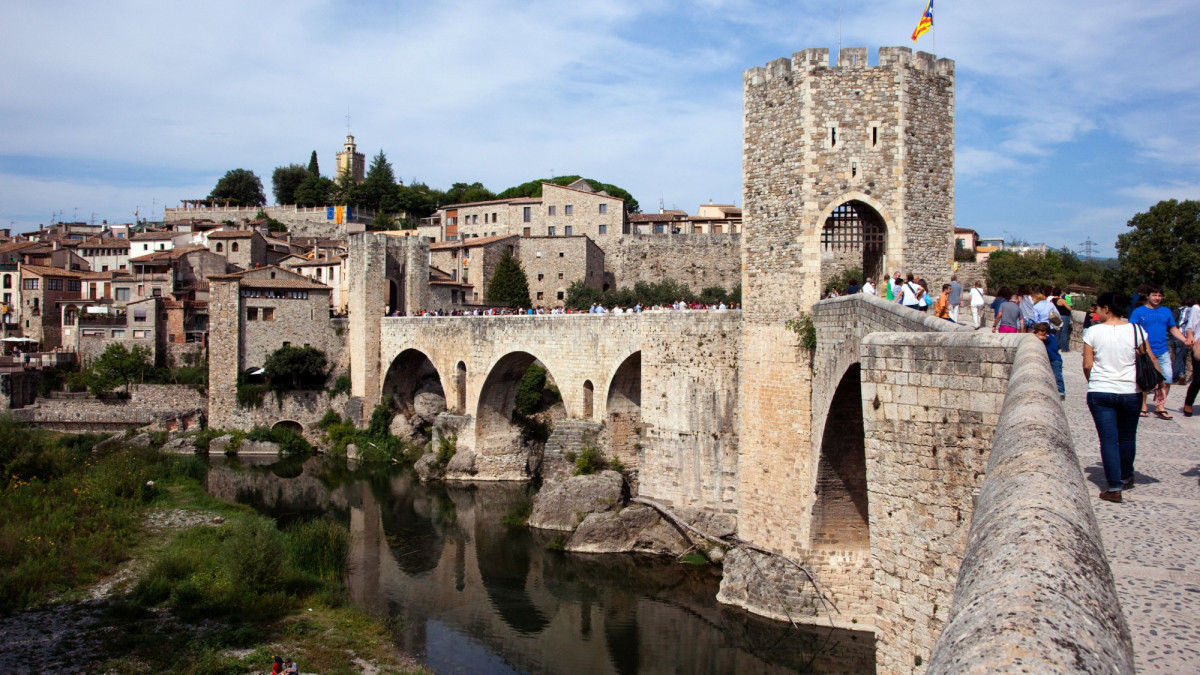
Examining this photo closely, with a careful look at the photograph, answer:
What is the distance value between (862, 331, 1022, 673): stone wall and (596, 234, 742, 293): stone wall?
121 feet

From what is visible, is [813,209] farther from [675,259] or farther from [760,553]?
[675,259]

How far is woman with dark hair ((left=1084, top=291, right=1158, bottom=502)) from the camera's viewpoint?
5297 mm

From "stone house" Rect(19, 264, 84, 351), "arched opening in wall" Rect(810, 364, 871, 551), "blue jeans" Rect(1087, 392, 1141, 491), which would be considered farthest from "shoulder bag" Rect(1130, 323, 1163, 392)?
"stone house" Rect(19, 264, 84, 351)

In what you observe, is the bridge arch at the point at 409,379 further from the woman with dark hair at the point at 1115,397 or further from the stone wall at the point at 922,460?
the woman with dark hair at the point at 1115,397

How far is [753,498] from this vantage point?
48.3ft

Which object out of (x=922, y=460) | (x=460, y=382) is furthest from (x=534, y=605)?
(x=460, y=382)

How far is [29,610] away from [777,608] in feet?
47.3

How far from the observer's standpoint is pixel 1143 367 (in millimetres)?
5680

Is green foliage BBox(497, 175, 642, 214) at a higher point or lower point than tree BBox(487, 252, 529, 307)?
higher

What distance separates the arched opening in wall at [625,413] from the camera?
2339 centimetres

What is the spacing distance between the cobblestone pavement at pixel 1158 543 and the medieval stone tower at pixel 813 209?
5464 mm

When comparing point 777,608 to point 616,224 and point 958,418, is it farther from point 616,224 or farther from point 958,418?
point 616,224

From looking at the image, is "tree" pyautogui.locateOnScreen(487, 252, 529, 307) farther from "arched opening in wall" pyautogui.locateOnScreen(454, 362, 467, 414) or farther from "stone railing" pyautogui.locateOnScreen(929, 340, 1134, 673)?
"stone railing" pyautogui.locateOnScreen(929, 340, 1134, 673)

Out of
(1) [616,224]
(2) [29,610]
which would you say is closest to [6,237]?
(1) [616,224]
